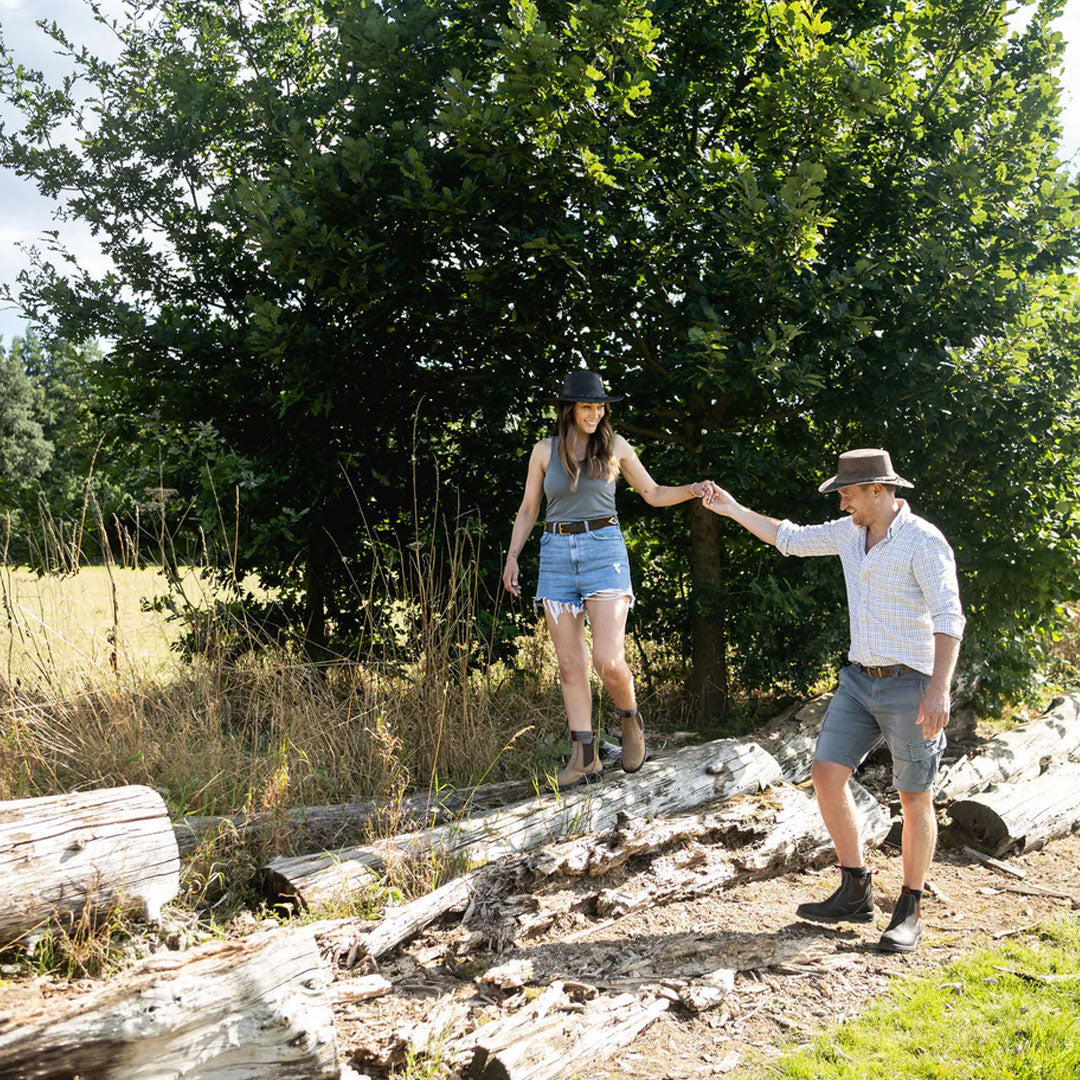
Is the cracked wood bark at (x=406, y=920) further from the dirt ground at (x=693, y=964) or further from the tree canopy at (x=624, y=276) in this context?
the tree canopy at (x=624, y=276)

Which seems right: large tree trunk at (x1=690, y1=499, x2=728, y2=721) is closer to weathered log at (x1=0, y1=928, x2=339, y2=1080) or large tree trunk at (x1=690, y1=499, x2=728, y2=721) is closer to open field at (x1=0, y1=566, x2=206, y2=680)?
open field at (x1=0, y1=566, x2=206, y2=680)

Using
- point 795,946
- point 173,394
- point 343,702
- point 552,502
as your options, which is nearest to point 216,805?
point 343,702

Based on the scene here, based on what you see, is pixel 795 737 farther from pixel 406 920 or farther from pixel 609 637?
pixel 406 920

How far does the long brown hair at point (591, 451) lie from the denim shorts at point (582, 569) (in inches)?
11.2

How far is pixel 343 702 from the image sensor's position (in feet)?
22.2

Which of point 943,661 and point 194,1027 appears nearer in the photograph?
point 194,1027

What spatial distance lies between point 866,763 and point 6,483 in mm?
6293

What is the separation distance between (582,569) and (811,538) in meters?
1.20

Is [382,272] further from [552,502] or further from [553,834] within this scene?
[553,834]

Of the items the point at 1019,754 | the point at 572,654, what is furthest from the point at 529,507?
the point at 1019,754

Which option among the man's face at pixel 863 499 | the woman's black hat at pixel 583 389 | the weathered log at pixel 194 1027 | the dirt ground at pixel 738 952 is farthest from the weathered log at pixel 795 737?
the weathered log at pixel 194 1027

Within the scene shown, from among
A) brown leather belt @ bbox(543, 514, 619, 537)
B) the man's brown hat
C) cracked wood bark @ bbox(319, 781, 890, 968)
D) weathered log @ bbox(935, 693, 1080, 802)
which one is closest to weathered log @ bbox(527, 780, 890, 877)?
cracked wood bark @ bbox(319, 781, 890, 968)

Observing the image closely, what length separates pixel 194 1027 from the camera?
3156 millimetres

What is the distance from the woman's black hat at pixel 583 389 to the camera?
17.3ft
